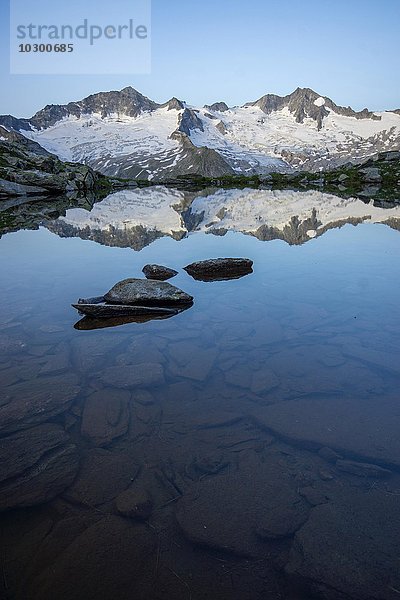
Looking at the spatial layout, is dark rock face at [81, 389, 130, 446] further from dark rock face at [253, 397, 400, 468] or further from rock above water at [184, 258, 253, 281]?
rock above water at [184, 258, 253, 281]

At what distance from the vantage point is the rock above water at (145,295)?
47.4ft

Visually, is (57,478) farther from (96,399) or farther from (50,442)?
(96,399)

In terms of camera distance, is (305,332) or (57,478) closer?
(57,478)

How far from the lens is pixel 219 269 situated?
20047mm

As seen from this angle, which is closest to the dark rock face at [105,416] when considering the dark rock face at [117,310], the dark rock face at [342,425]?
the dark rock face at [342,425]

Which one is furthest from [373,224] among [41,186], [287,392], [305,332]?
[41,186]

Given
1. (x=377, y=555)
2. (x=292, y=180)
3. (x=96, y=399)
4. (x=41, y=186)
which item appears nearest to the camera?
(x=377, y=555)

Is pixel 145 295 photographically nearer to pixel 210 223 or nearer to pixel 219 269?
pixel 219 269

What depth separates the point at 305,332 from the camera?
12250 millimetres

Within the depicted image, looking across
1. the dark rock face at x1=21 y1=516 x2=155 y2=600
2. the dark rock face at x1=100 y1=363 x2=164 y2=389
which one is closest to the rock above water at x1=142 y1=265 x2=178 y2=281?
the dark rock face at x1=100 y1=363 x2=164 y2=389

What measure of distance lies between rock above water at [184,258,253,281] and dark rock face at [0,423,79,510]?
12.6 metres

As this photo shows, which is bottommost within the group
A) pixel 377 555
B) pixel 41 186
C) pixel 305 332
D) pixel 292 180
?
pixel 377 555

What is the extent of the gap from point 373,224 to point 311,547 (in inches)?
1414

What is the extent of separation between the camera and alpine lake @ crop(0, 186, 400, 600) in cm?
507
